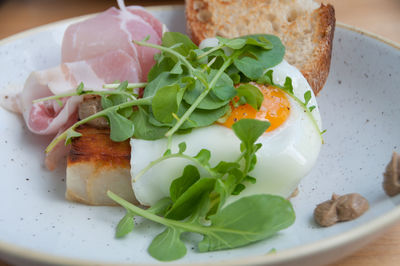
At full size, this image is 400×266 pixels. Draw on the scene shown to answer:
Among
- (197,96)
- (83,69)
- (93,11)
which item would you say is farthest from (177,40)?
(93,11)

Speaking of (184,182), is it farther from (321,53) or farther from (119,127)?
(321,53)

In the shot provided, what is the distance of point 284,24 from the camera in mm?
2395

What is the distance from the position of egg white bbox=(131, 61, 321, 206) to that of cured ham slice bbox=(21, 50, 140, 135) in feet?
1.78

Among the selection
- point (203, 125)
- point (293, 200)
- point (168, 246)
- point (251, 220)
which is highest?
point (203, 125)

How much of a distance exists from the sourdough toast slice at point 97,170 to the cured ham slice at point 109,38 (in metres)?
0.51

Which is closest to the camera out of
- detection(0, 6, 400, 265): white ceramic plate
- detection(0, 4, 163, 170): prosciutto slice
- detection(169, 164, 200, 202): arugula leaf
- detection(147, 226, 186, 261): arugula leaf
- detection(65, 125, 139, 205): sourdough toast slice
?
detection(0, 6, 400, 265): white ceramic plate

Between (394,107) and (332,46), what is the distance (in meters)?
0.52

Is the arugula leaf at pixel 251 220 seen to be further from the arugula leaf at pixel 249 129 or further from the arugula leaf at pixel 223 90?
the arugula leaf at pixel 223 90

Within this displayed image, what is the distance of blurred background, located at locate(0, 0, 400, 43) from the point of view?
3.51 m

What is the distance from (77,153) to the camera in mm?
1814

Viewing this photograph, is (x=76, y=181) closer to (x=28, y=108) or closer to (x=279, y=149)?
(x=28, y=108)

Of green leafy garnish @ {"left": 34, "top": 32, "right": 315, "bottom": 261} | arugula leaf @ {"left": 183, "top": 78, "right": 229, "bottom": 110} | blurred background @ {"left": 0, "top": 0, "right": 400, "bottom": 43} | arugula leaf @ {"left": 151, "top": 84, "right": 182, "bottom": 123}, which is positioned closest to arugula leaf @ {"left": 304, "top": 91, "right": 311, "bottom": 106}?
green leafy garnish @ {"left": 34, "top": 32, "right": 315, "bottom": 261}

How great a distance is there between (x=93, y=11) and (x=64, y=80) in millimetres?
1705

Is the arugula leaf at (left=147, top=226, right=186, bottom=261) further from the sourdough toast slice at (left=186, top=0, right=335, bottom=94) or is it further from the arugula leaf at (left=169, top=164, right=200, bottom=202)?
the sourdough toast slice at (left=186, top=0, right=335, bottom=94)
